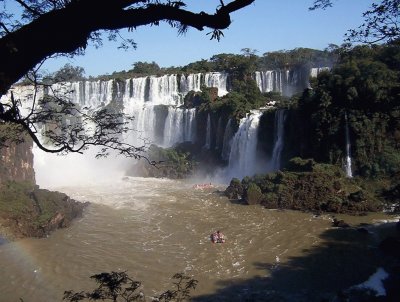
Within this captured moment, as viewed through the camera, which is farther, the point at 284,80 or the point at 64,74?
the point at 284,80

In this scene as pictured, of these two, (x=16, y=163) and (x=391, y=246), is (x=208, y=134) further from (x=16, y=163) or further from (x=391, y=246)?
(x=391, y=246)

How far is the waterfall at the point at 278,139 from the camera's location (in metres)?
25.7

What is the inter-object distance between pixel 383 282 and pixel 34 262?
10639 millimetres

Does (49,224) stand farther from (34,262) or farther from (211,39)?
(211,39)

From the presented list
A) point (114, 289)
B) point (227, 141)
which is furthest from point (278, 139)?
point (114, 289)

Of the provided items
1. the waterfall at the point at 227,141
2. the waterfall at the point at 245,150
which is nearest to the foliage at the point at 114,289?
the waterfall at the point at 245,150

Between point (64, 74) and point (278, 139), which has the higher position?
point (64, 74)

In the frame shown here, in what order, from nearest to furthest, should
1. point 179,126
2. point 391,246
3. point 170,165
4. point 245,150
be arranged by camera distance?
1. point 391,246
2. point 245,150
3. point 170,165
4. point 179,126

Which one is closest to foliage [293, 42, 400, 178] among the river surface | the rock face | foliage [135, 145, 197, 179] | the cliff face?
the river surface

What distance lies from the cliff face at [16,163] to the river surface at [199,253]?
429cm

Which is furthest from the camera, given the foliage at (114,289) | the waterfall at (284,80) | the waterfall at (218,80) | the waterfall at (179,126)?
the waterfall at (218,80)

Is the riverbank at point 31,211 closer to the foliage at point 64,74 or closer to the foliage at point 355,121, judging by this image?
the foliage at point 64,74

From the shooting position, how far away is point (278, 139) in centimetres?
2586

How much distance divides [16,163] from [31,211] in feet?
18.9
